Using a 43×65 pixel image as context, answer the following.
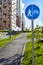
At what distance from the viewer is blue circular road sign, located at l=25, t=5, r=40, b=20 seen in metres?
8.70

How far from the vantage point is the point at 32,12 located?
867 centimetres

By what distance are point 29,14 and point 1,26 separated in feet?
340

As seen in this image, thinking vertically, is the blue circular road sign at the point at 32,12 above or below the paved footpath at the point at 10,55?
above

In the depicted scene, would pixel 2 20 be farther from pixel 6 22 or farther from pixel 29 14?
pixel 29 14

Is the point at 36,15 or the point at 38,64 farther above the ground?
the point at 36,15

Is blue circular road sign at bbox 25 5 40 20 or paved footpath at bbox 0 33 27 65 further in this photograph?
paved footpath at bbox 0 33 27 65

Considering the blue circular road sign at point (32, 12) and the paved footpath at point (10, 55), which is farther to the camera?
the paved footpath at point (10, 55)

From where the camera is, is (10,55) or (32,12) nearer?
(32,12)

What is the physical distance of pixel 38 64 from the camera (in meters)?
11.9

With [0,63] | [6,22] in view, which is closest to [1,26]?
[6,22]

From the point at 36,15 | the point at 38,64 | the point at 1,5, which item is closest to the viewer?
the point at 36,15

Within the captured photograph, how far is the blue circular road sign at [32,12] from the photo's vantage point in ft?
28.5

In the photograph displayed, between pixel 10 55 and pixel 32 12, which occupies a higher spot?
pixel 32 12

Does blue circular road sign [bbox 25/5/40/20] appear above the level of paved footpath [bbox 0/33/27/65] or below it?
above
